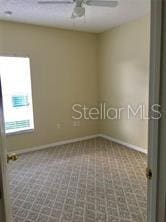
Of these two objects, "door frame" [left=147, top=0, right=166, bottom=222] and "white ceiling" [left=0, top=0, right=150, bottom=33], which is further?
"white ceiling" [left=0, top=0, right=150, bottom=33]

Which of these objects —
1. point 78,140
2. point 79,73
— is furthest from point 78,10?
point 78,140

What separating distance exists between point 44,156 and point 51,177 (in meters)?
Result: 1.00

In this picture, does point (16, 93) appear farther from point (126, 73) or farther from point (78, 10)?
point (126, 73)

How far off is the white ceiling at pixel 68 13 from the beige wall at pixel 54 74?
0.98ft

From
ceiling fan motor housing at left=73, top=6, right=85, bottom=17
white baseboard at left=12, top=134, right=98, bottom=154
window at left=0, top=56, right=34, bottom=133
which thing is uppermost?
ceiling fan motor housing at left=73, top=6, right=85, bottom=17

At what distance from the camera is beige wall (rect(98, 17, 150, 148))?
4000 mm

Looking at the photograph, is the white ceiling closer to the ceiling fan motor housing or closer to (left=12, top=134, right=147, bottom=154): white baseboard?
the ceiling fan motor housing

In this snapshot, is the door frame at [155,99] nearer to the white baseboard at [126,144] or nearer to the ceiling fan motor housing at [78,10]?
the ceiling fan motor housing at [78,10]

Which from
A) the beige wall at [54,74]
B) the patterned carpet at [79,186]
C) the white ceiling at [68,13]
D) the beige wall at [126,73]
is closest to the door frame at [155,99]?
the patterned carpet at [79,186]

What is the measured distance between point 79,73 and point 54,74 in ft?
2.28

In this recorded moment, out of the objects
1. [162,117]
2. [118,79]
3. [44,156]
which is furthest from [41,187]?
[118,79]

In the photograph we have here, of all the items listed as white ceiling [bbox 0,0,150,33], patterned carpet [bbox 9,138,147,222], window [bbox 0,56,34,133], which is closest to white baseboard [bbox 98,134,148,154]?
patterned carpet [bbox 9,138,147,222]

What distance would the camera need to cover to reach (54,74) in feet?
15.2

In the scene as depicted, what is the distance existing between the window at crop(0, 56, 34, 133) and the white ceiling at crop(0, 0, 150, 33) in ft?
2.91
